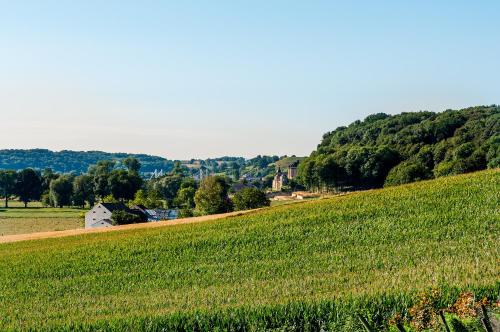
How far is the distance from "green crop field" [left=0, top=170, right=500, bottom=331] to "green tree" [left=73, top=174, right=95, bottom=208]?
8578cm

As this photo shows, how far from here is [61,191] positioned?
126 metres

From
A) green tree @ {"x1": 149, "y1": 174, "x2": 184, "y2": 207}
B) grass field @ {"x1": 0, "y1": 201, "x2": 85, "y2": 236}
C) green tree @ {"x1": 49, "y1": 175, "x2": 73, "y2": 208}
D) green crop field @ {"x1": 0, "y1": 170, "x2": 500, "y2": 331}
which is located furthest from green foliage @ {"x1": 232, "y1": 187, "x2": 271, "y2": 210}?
green tree @ {"x1": 149, "y1": 174, "x2": 184, "y2": 207}

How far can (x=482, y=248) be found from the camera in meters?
22.6

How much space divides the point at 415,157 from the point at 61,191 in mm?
71956

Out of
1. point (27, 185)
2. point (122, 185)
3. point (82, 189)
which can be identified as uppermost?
point (27, 185)

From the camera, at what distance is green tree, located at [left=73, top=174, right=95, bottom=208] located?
129m

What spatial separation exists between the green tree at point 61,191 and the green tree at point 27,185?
1116 centimetres

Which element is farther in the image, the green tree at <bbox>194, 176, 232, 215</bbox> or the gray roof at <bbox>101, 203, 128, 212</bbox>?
the green tree at <bbox>194, 176, 232, 215</bbox>

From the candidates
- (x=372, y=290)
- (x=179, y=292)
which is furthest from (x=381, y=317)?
(x=179, y=292)

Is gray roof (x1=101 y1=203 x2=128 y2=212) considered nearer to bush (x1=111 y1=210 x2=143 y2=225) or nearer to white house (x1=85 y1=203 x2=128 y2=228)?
white house (x1=85 y1=203 x2=128 y2=228)

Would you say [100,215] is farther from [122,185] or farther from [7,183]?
[7,183]

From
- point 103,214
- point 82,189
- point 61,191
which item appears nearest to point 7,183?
point 61,191

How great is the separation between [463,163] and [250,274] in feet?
239

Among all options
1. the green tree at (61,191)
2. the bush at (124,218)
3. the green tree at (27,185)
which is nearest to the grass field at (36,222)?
the bush at (124,218)
